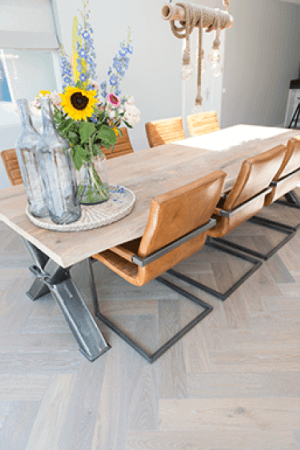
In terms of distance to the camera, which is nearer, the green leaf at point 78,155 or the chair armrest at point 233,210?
the green leaf at point 78,155

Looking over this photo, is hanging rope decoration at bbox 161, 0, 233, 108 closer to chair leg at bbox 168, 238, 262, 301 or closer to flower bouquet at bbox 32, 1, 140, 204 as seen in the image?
flower bouquet at bbox 32, 1, 140, 204

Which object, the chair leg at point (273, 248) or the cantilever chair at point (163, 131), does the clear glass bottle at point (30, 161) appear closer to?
the chair leg at point (273, 248)

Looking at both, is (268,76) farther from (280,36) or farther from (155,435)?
(155,435)

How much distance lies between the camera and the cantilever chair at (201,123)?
3.04 meters

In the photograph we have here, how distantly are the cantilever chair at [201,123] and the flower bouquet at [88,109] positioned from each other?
1.93 m

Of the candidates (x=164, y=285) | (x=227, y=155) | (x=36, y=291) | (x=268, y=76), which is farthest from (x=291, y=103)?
(x=36, y=291)

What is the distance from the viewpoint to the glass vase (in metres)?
1.28

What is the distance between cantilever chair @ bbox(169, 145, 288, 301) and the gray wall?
14.1 ft

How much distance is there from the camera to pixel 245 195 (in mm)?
1609

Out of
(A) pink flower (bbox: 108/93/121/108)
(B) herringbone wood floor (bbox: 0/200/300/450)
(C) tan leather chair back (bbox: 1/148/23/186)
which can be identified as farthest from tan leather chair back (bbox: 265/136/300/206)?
(C) tan leather chair back (bbox: 1/148/23/186)

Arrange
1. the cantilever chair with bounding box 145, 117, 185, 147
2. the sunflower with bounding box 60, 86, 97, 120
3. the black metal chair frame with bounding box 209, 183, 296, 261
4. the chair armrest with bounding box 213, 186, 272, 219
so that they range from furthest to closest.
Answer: the cantilever chair with bounding box 145, 117, 185, 147
the black metal chair frame with bounding box 209, 183, 296, 261
the chair armrest with bounding box 213, 186, 272, 219
the sunflower with bounding box 60, 86, 97, 120

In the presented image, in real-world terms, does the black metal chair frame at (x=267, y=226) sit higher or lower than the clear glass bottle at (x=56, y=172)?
lower

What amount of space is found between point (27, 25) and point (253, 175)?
10.2ft

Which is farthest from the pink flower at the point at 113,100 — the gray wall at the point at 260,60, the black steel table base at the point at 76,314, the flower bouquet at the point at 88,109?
the gray wall at the point at 260,60
